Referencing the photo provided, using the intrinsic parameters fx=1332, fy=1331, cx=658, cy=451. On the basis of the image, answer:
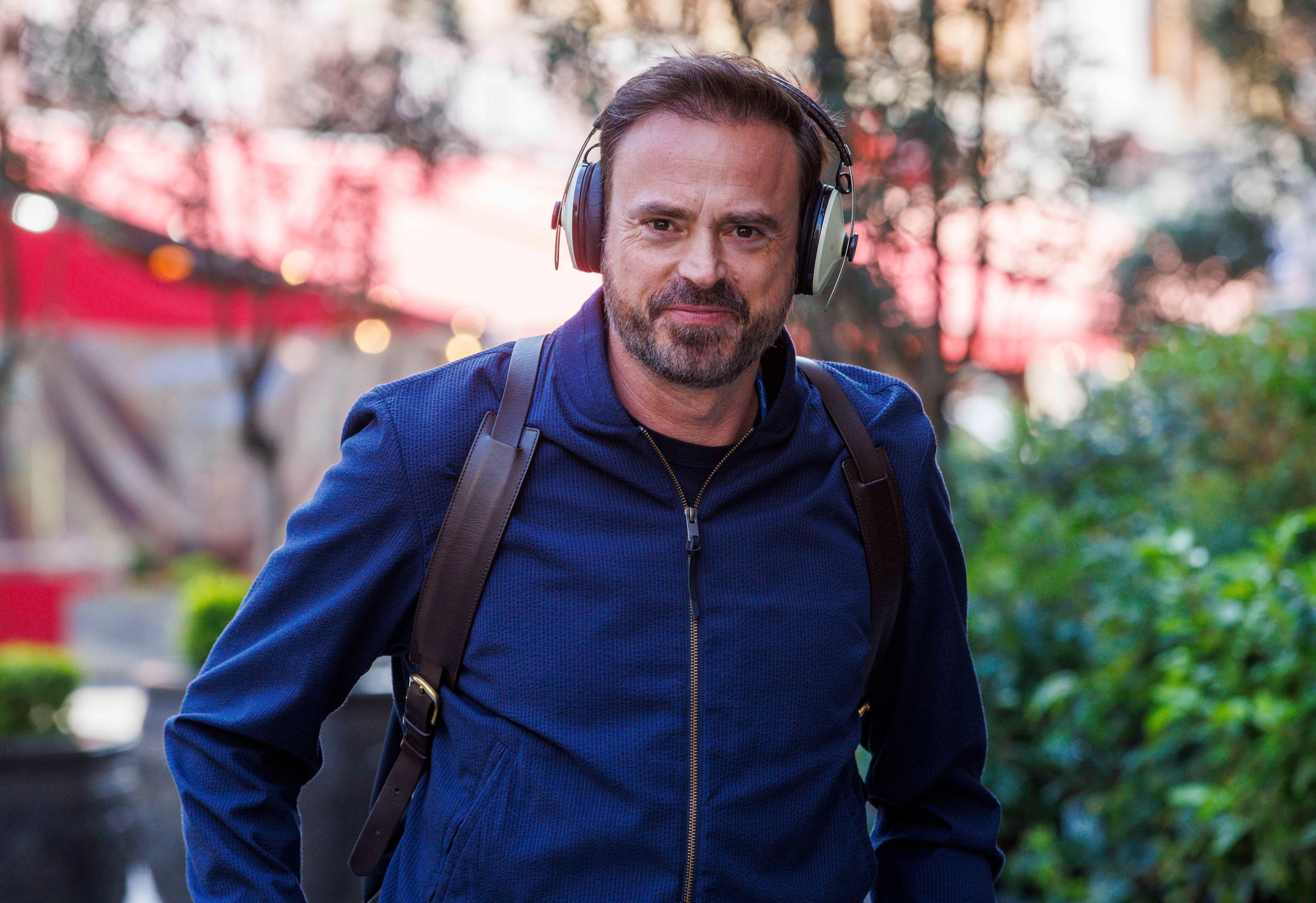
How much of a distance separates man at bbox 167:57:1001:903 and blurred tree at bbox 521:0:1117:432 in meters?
Answer: 1.74

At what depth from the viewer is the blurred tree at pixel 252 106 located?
511cm

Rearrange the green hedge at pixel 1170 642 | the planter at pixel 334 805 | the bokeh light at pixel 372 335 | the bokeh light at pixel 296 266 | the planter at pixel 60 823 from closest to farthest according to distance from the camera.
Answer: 1. the green hedge at pixel 1170 642
2. the planter at pixel 334 805
3. the planter at pixel 60 823
4. the bokeh light at pixel 296 266
5. the bokeh light at pixel 372 335

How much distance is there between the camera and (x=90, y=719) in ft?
26.8

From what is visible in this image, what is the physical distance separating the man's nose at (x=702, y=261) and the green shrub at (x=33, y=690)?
406cm

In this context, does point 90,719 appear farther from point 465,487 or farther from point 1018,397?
point 465,487

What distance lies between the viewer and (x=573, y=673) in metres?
1.67

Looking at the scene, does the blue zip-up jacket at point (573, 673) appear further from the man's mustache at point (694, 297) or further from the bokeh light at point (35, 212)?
the bokeh light at point (35, 212)

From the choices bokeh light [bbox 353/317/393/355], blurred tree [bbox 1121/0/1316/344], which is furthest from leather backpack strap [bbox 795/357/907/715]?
blurred tree [bbox 1121/0/1316/344]

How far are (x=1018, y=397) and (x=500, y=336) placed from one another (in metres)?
3.05

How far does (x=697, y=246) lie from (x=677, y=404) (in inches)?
8.6

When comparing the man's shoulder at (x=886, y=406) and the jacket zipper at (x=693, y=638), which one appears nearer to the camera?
the jacket zipper at (x=693, y=638)

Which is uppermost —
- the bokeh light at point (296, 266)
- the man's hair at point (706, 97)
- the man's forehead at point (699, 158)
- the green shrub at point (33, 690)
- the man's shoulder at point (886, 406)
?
the man's hair at point (706, 97)

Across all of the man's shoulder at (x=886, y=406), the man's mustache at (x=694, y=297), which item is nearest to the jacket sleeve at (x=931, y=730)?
the man's shoulder at (x=886, y=406)

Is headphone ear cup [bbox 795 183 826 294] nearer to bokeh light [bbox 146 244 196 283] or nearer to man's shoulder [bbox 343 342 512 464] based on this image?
man's shoulder [bbox 343 342 512 464]
